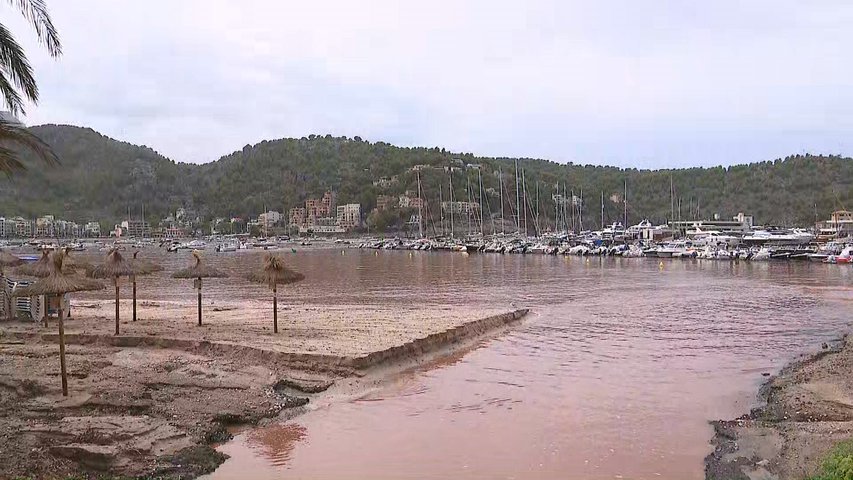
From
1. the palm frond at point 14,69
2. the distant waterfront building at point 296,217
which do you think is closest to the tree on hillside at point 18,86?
the palm frond at point 14,69

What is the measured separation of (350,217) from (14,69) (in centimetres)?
16470

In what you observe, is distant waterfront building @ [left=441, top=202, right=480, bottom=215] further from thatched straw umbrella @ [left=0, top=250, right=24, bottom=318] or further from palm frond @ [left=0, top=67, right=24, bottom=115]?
palm frond @ [left=0, top=67, right=24, bottom=115]

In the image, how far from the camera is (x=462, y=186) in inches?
Answer: 6363

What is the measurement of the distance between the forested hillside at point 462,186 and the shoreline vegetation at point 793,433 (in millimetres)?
107411

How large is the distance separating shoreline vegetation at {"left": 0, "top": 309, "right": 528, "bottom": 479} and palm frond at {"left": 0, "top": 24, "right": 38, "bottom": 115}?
4.65 meters

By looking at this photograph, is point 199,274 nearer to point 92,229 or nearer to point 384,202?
point 92,229

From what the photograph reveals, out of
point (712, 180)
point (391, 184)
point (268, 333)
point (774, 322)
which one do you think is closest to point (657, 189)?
point (712, 180)

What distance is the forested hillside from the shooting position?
468 ft

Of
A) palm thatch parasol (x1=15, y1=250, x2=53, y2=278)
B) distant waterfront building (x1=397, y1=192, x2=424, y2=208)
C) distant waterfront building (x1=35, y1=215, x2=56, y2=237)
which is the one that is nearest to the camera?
palm thatch parasol (x1=15, y1=250, x2=53, y2=278)

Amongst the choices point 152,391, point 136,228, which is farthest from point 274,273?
point 136,228

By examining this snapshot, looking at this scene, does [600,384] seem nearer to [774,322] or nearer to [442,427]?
[442,427]

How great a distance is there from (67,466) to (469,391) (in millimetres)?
8111

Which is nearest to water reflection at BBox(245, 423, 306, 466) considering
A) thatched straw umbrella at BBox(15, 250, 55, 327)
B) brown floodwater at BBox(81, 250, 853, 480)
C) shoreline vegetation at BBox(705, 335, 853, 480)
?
brown floodwater at BBox(81, 250, 853, 480)

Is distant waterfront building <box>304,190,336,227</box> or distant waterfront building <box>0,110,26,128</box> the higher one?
distant waterfront building <box>304,190,336,227</box>
